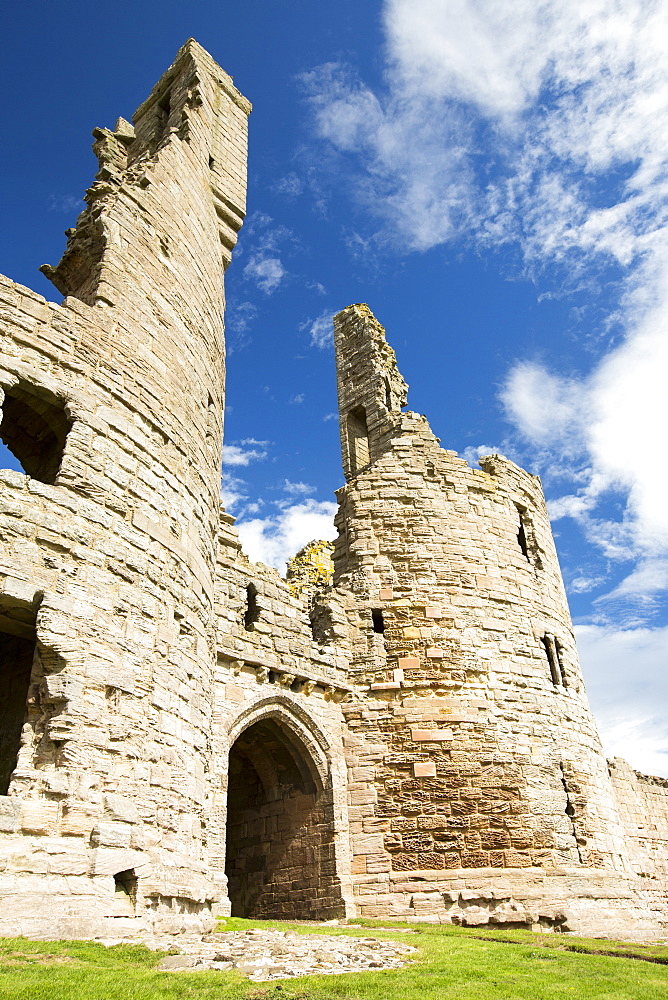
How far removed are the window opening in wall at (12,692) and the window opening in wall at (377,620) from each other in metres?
6.70

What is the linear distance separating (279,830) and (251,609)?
3557 millimetres

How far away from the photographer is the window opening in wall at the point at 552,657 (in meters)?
14.4

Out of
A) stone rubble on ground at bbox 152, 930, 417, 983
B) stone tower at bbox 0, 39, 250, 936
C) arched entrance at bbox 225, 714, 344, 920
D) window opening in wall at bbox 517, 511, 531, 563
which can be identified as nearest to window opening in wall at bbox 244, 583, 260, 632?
arched entrance at bbox 225, 714, 344, 920

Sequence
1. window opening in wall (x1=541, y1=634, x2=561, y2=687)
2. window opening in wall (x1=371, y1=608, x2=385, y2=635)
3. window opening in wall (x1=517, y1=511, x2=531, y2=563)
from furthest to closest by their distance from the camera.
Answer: window opening in wall (x1=517, y1=511, x2=531, y2=563) → window opening in wall (x1=541, y1=634, x2=561, y2=687) → window opening in wall (x1=371, y1=608, x2=385, y2=635)

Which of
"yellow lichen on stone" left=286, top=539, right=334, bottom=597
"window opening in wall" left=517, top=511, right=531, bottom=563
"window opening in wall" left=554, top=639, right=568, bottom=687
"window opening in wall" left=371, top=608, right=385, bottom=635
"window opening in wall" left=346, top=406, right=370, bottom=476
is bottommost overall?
"window opening in wall" left=554, top=639, right=568, bottom=687

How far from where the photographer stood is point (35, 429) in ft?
26.9

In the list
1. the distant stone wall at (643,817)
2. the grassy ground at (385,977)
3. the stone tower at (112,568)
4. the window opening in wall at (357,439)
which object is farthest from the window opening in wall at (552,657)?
the stone tower at (112,568)

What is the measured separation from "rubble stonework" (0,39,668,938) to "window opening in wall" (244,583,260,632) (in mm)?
39

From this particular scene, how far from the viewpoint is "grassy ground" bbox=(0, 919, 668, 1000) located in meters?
4.30

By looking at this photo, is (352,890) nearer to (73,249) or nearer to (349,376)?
(73,249)

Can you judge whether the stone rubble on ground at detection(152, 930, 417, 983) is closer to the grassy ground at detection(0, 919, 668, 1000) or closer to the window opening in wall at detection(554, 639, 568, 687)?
the grassy ground at detection(0, 919, 668, 1000)

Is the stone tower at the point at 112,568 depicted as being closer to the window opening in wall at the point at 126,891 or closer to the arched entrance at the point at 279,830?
the window opening in wall at the point at 126,891

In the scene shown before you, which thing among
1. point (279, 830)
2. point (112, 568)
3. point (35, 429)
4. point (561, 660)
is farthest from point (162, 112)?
point (279, 830)

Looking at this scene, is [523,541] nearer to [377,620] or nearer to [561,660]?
[561,660]
